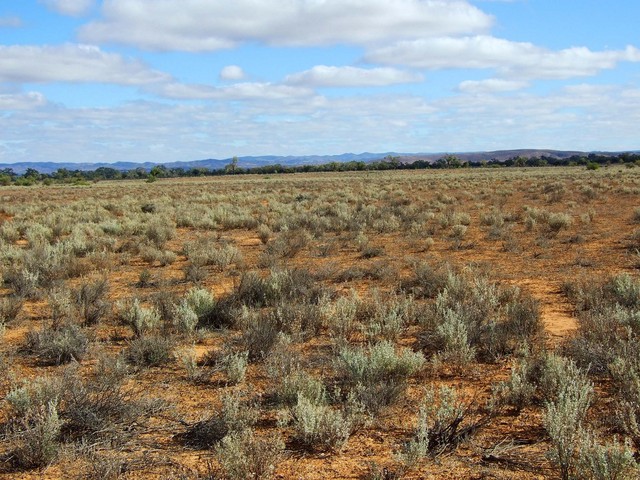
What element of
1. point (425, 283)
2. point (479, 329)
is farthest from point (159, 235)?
point (479, 329)

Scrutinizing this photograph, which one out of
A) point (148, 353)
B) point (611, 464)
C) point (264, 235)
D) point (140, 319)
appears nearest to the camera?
point (611, 464)

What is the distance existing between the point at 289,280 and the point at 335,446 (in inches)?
210

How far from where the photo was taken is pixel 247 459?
3941 millimetres

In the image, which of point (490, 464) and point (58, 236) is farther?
point (58, 236)

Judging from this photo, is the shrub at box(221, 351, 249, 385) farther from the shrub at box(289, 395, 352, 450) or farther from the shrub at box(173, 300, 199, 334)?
the shrub at box(173, 300, 199, 334)

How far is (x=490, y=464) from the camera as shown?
4.32 m

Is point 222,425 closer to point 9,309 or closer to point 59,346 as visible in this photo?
point 59,346

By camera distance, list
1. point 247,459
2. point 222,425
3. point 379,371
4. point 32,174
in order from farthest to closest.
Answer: point 32,174
point 379,371
point 222,425
point 247,459

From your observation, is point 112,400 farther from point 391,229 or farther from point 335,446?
point 391,229

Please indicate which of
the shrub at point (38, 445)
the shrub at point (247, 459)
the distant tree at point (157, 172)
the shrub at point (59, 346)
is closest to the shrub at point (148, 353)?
the shrub at point (59, 346)

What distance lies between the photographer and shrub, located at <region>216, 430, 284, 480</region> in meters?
3.86

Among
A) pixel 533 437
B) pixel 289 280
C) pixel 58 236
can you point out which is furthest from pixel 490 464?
pixel 58 236

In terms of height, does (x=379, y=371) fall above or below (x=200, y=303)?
below

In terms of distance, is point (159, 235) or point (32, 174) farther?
point (32, 174)
